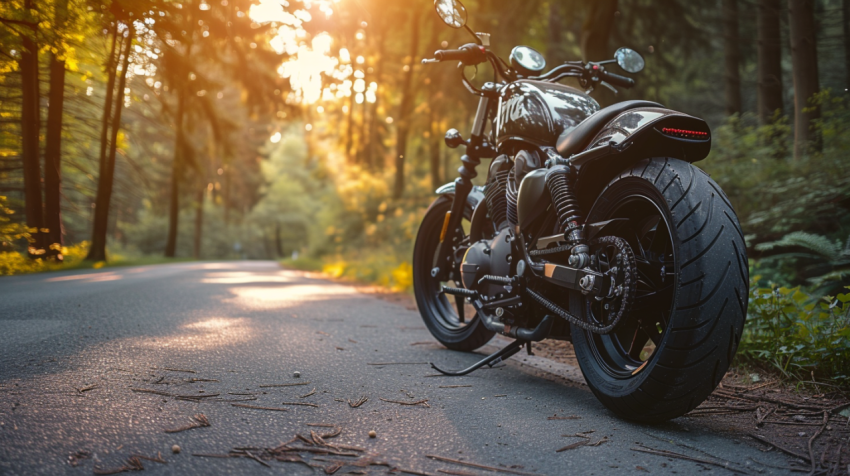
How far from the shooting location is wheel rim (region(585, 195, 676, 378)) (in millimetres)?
2363

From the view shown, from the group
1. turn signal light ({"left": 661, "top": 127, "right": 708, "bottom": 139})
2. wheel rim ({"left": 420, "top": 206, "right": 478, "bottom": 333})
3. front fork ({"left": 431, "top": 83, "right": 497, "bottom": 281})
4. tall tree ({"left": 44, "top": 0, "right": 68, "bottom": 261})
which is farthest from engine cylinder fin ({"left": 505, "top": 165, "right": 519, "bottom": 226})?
tall tree ({"left": 44, "top": 0, "right": 68, "bottom": 261})

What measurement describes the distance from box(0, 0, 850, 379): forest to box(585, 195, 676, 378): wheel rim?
96 cm

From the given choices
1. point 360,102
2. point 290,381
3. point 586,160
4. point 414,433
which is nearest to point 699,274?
point 586,160

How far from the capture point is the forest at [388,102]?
487 centimetres

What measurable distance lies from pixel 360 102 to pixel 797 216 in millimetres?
13924

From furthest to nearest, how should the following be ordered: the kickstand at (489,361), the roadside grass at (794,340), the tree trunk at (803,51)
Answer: the tree trunk at (803,51) < the kickstand at (489,361) < the roadside grass at (794,340)

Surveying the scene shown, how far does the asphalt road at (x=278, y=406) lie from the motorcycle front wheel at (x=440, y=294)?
136 mm

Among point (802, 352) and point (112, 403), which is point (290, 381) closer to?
point (112, 403)

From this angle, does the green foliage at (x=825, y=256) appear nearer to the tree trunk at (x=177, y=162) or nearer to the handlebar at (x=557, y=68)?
the handlebar at (x=557, y=68)

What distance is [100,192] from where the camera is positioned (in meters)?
16.2

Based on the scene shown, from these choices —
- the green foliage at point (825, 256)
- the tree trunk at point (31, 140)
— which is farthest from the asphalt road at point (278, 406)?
the tree trunk at point (31, 140)

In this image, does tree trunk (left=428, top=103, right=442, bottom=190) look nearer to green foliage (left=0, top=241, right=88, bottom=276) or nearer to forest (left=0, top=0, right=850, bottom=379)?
forest (left=0, top=0, right=850, bottom=379)

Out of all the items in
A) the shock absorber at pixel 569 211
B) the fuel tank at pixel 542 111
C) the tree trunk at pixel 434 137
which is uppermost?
the tree trunk at pixel 434 137

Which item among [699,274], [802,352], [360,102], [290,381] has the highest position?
[360,102]
